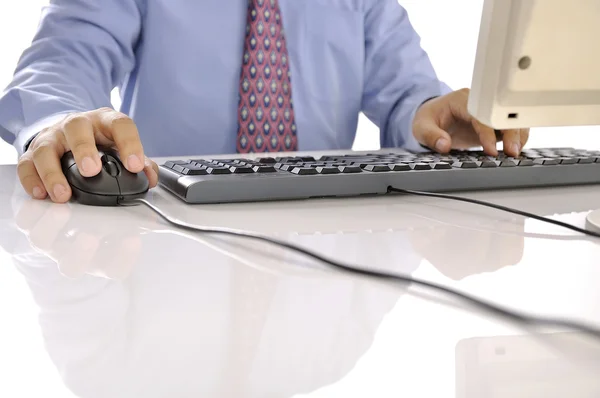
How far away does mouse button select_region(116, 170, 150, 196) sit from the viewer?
0.57 m

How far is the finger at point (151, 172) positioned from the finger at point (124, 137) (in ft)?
0.07

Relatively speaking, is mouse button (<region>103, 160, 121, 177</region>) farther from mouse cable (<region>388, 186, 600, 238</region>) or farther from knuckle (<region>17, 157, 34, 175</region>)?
mouse cable (<region>388, 186, 600, 238</region>)

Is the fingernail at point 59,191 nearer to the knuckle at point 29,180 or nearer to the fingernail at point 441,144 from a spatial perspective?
the knuckle at point 29,180

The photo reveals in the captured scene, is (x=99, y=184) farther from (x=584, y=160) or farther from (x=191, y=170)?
(x=584, y=160)

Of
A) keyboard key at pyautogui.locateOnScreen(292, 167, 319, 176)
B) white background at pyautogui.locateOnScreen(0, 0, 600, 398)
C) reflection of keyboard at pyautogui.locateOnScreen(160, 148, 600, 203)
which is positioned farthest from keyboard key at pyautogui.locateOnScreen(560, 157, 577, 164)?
white background at pyautogui.locateOnScreen(0, 0, 600, 398)

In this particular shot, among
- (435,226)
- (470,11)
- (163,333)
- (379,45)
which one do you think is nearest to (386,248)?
(435,226)

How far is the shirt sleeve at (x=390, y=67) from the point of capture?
4.32 ft

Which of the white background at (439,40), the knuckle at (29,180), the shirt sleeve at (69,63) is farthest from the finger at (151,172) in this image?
the white background at (439,40)

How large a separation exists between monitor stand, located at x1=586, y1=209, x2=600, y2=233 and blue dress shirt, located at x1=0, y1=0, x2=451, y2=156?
24.4 inches

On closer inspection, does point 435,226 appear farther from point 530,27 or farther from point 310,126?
point 310,126

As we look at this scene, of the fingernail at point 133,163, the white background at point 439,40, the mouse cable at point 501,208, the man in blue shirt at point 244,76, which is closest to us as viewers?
the mouse cable at point 501,208

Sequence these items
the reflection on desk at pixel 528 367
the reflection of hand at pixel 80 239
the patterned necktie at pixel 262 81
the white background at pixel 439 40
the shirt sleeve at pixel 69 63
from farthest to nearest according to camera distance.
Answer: the white background at pixel 439 40, the patterned necktie at pixel 262 81, the shirt sleeve at pixel 69 63, the reflection of hand at pixel 80 239, the reflection on desk at pixel 528 367

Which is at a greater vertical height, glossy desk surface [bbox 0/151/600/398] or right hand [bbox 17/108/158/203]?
glossy desk surface [bbox 0/151/600/398]

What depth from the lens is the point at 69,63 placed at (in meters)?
1.02
